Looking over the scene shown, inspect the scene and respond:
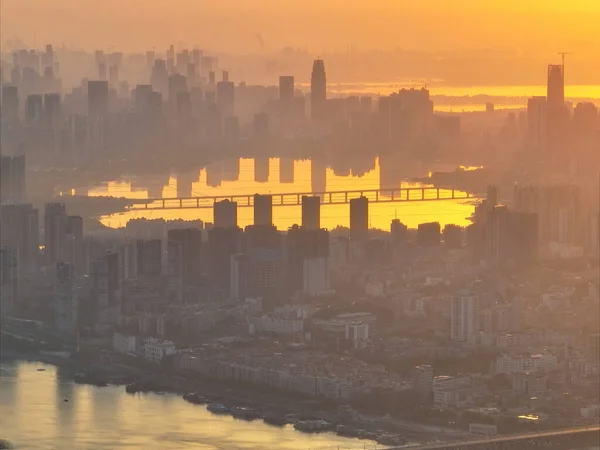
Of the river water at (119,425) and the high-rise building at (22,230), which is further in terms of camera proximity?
the high-rise building at (22,230)

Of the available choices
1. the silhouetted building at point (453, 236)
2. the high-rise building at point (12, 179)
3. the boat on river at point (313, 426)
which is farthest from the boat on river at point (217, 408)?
the high-rise building at point (12, 179)

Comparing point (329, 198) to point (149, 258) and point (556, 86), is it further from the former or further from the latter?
point (149, 258)

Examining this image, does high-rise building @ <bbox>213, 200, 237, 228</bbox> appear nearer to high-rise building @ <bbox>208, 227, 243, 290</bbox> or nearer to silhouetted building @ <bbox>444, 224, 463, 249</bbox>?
high-rise building @ <bbox>208, 227, 243, 290</bbox>

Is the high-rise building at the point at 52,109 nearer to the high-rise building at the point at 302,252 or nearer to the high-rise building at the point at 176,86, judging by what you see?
the high-rise building at the point at 176,86

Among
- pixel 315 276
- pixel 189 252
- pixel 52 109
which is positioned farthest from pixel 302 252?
pixel 52 109

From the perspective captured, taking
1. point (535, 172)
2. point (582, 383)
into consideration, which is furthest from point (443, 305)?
point (535, 172)

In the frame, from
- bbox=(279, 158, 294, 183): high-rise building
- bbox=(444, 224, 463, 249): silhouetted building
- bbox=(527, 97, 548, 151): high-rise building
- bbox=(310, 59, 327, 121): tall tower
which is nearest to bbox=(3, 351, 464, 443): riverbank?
bbox=(444, 224, 463, 249): silhouetted building

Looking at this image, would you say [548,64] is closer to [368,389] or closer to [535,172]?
[535,172]
